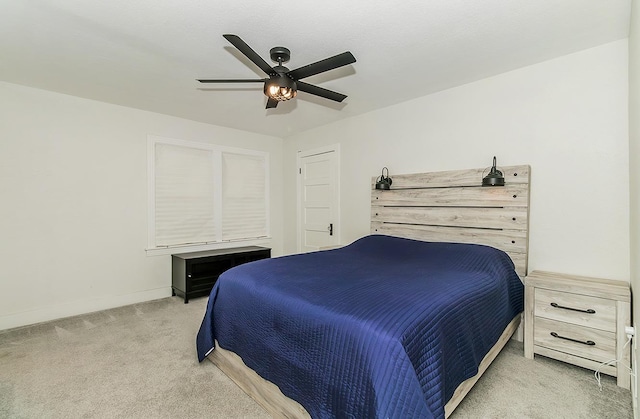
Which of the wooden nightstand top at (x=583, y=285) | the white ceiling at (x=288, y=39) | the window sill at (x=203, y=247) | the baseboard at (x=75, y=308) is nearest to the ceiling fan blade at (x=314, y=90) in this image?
the white ceiling at (x=288, y=39)

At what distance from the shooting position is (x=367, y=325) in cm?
134

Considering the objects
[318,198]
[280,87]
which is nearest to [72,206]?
[280,87]

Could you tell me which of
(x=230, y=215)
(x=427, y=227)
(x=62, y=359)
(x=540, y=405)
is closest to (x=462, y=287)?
(x=540, y=405)

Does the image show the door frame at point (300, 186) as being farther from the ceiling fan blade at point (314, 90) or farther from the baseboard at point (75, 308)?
the baseboard at point (75, 308)

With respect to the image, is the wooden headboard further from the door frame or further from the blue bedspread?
the door frame

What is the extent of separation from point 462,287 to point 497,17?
5.82 feet

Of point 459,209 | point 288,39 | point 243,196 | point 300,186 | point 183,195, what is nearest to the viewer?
point 288,39

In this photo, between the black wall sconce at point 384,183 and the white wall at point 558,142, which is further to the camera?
the black wall sconce at point 384,183

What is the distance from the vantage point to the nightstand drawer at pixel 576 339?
6.61 feet

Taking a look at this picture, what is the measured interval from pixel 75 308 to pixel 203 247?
155 cm

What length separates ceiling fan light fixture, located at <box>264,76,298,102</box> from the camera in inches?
82.0

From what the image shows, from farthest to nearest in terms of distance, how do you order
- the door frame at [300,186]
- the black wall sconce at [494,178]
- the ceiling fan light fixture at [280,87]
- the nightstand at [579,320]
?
the door frame at [300,186]
the black wall sconce at [494,178]
the ceiling fan light fixture at [280,87]
the nightstand at [579,320]

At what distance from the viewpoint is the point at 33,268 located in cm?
312

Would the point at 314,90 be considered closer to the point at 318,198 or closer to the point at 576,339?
the point at 318,198
